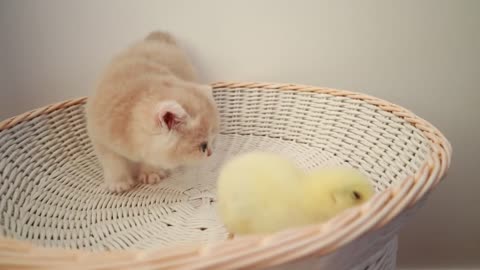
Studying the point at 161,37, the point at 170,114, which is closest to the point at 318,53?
the point at 161,37

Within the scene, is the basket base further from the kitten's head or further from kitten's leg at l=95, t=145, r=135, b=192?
kitten's leg at l=95, t=145, r=135, b=192

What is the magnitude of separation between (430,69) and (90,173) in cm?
105

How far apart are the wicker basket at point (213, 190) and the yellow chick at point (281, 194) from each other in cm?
7

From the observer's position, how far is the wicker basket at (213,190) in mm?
394

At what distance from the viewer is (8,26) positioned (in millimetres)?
1132

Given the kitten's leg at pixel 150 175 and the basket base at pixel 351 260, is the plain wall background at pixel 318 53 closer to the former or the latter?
the kitten's leg at pixel 150 175

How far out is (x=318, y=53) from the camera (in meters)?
1.16

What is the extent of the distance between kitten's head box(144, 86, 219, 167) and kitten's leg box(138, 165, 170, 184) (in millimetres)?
171

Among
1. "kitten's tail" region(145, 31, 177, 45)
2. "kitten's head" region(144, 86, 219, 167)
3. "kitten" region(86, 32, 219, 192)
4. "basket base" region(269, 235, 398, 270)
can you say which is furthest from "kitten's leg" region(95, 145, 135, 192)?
"basket base" region(269, 235, 398, 270)

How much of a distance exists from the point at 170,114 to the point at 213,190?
1.07 feet

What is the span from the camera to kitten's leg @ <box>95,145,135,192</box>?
0.93 meters

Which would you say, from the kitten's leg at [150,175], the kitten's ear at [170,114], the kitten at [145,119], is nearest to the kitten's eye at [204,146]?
the kitten at [145,119]

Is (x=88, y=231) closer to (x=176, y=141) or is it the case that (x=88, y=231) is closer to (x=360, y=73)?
(x=176, y=141)

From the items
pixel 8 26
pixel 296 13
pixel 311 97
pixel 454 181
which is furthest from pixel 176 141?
pixel 454 181
